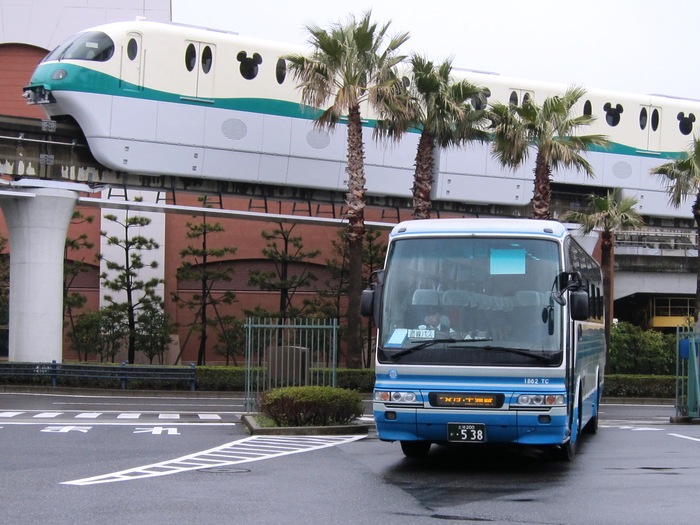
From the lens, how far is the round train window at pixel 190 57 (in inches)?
1167

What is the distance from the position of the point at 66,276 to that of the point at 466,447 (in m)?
31.2

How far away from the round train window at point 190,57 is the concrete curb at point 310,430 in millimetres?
14175

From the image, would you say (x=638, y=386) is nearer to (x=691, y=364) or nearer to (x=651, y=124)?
(x=651, y=124)

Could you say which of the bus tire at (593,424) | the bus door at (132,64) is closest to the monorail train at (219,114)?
the bus door at (132,64)

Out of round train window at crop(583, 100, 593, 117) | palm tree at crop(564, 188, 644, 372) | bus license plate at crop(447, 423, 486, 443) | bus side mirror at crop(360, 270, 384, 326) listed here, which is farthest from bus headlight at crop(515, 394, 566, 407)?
round train window at crop(583, 100, 593, 117)

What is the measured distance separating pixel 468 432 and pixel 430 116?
65.4 ft

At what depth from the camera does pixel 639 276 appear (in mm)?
48438

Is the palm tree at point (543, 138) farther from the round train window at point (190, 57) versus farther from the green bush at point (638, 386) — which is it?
the round train window at point (190, 57)

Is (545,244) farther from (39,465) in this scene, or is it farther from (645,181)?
(645,181)

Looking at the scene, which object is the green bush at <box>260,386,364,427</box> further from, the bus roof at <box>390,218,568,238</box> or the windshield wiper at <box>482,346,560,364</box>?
the windshield wiper at <box>482,346,560,364</box>

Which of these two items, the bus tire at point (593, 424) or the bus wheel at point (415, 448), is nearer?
the bus wheel at point (415, 448)

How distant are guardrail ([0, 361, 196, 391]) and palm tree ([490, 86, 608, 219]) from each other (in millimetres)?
11304

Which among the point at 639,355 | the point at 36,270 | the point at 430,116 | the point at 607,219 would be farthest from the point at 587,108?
the point at 36,270

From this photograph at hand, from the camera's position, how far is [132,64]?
2884cm
